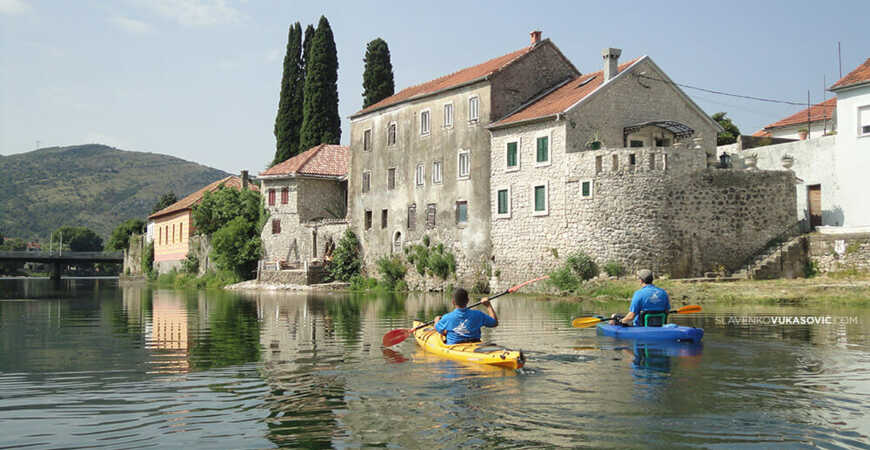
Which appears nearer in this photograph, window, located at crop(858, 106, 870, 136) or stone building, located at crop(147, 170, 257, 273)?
window, located at crop(858, 106, 870, 136)

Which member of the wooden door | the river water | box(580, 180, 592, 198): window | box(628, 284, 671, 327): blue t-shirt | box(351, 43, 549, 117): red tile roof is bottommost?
the river water

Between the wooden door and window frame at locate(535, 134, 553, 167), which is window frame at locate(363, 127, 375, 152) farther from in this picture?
the wooden door

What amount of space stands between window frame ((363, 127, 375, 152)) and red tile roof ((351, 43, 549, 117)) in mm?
1179

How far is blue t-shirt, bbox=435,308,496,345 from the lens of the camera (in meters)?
13.8

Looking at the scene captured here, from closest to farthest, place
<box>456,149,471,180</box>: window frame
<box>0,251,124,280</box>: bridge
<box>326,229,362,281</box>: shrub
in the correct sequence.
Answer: <box>456,149,471,180</box>: window frame, <box>326,229,362,281</box>: shrub, <box>0,251,124,280</box>: bridge

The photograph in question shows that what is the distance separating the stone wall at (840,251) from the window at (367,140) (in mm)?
25340

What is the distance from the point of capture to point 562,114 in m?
35.2

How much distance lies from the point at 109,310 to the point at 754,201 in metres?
26.4

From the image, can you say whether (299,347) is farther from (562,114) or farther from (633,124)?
(633,124)

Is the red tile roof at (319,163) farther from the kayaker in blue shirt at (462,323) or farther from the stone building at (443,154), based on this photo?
the kayaker in blue shirt at (462,323)

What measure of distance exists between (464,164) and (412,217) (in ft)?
16.3

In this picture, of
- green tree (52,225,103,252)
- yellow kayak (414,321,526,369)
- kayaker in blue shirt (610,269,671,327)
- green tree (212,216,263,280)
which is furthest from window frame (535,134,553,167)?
green tree (52,225,103,252)

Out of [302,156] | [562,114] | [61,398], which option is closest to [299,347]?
[61,398]

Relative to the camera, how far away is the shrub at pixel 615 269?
33.4 m
